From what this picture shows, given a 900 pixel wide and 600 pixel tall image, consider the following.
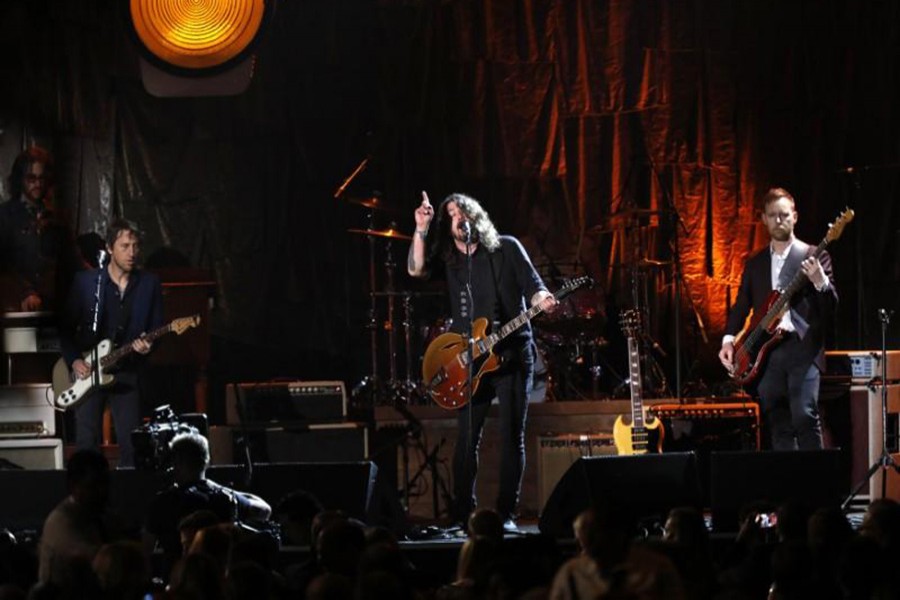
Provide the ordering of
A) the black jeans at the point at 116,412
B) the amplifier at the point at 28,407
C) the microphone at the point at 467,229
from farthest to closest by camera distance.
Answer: the amplifier at the point at 28,407
the black jeans at the point at 116,412
the microphone at the point at 467,229

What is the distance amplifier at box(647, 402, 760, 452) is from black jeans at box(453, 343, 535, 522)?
214 cm

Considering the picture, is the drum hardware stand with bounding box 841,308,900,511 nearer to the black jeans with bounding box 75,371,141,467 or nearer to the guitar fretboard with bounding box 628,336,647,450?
the guitar fretboard with bounding box 628,336,647,450

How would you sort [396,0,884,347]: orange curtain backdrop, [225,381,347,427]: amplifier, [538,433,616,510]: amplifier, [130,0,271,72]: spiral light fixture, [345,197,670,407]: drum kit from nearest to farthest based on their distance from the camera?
[130,0,271,72]: spiral light fixture, [538,433,616,510]: amplifier, [225,381,347,427]: amplifier, [345,197,670,407]: drum kit, [396,0,884,347]: orange curtain backdrop

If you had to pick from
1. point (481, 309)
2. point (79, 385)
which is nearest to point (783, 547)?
point (481, 309)

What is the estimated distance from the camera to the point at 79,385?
1273cm

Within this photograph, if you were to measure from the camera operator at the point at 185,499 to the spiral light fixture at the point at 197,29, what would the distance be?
2.17m

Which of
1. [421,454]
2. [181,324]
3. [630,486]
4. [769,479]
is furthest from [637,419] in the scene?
[181,324]

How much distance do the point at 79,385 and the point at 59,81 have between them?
12.6 feet

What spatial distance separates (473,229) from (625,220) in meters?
4.24

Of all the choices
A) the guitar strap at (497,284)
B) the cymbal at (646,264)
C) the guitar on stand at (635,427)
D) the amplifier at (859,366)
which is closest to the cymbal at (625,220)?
the cymbal at (646,264)

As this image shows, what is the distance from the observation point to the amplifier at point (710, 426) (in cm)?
1331

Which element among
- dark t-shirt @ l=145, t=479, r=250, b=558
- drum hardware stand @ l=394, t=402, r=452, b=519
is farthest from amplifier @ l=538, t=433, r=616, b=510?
dark t-shirt @ l=145, t=479, r=250, b=558

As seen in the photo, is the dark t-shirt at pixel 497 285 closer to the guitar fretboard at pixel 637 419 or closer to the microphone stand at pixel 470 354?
the microphone stand at pixel 470 354

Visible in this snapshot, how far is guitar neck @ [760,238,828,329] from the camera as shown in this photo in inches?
467
